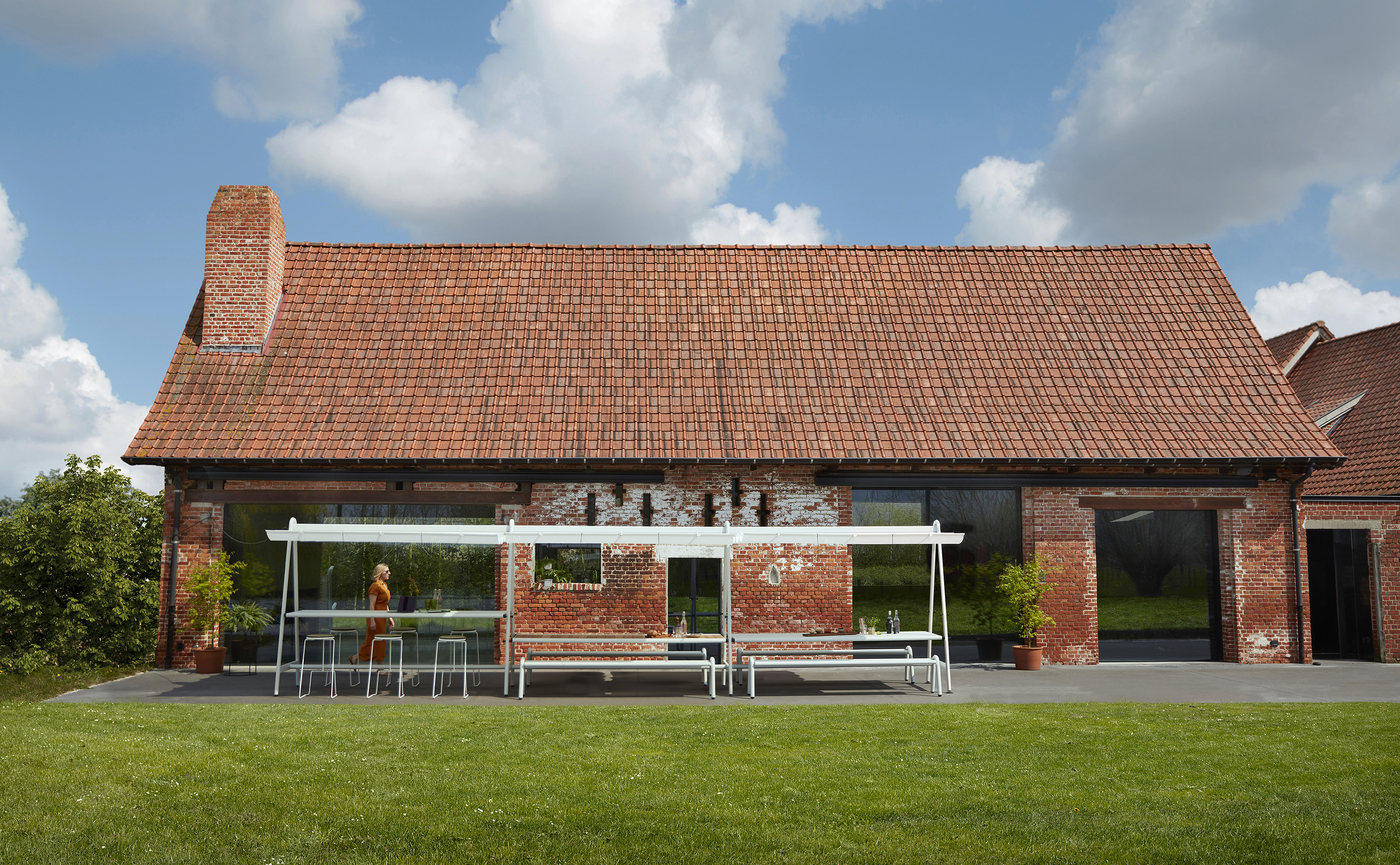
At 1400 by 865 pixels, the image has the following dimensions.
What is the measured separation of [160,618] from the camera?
43.0ft

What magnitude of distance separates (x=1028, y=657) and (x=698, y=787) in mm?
8254

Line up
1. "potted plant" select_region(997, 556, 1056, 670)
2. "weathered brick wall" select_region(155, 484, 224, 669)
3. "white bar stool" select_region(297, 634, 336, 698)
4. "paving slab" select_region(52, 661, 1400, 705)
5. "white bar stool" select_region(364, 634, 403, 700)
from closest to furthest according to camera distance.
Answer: "paving slab" select_region(52, 661, 1400, 705)
"white bar stool" select_region(364, 634, 403, 700)
"white bar stool" select_region(297, 634, 336, 698)
"weathered brick wall" select_region(155, 484, 224, 669)
"potted plant" select_region(997, 556, 1056, 670)

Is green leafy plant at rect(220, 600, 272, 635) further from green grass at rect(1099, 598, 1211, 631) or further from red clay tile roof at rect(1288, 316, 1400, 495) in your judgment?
red clay tile roof at rect(1288, 316, 1400, 495)

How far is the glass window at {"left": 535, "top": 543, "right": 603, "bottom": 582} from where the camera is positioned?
13.3 metres

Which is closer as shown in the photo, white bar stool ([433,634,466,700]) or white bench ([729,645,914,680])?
white bar stool ([433,634,466,700])

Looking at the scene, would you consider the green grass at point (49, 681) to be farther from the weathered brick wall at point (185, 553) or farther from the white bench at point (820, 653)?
the white bench at point (820, 653)

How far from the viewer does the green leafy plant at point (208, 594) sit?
42.0ft

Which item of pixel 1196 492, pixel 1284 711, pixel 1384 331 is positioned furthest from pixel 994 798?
pixel 1384 331

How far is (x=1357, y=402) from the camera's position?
18.5 metres

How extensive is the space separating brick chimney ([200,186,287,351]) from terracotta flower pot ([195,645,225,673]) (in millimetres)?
4747

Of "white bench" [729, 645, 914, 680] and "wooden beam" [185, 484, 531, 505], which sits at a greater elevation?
"wooden beam" [185, 484, 531, 505]

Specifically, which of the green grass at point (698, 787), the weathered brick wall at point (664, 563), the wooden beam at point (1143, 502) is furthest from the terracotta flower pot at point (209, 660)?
the wooden beam at point (1143, 502)

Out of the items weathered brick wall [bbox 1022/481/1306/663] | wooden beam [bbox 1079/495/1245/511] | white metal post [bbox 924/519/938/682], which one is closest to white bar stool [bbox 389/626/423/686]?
white metal post [bbox 924/519/938/682]

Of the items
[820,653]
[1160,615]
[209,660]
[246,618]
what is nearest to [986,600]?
[1160,615]
